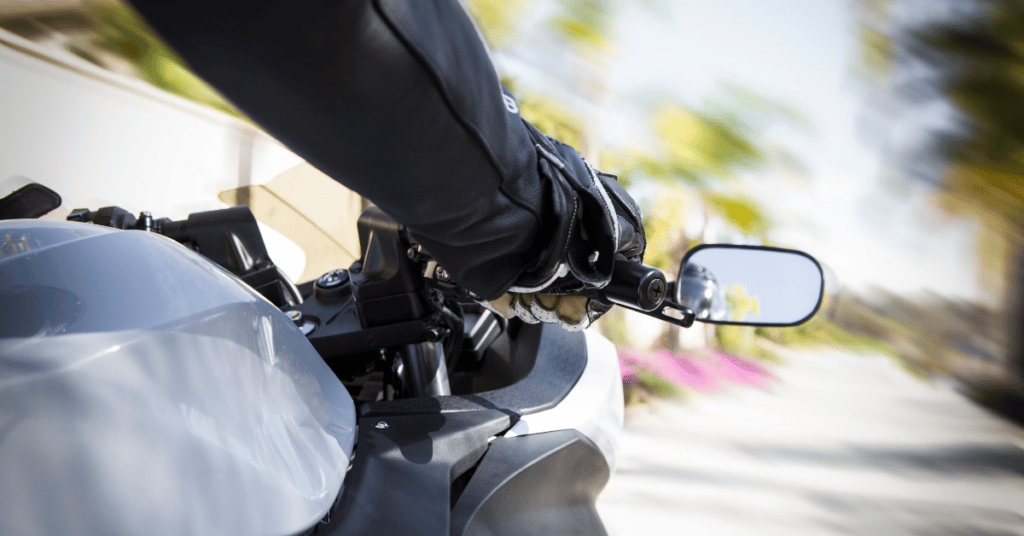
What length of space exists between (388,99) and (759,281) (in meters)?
0.91

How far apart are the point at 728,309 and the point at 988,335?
389 cm

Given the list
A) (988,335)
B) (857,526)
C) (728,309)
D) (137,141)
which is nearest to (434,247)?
(728,309)

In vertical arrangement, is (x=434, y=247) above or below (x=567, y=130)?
above

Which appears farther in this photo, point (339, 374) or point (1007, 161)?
point (1007, 161)

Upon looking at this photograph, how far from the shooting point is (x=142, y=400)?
0.42 m

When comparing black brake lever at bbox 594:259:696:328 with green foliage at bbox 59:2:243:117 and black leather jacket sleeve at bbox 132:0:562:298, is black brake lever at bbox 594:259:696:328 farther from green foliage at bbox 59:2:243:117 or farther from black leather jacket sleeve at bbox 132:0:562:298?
green foliage at bbox 59:2:243:117

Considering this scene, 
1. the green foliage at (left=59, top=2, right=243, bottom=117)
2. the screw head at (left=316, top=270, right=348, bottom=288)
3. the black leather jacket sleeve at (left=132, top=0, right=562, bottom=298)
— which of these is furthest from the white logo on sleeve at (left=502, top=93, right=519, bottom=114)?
the green foliage at (left=59, top=2, right=243, bottom=117)

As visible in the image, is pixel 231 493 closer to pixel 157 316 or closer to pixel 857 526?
pixel 157 316

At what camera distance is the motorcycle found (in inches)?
15.7

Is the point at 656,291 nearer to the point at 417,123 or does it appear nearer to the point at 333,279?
the point at 417,123

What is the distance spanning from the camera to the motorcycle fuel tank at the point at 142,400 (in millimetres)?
386

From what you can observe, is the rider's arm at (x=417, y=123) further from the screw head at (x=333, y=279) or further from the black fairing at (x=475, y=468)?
the screw head at (x=333, y=279)

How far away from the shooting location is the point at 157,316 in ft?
1.55

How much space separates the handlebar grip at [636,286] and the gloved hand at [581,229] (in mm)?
15
